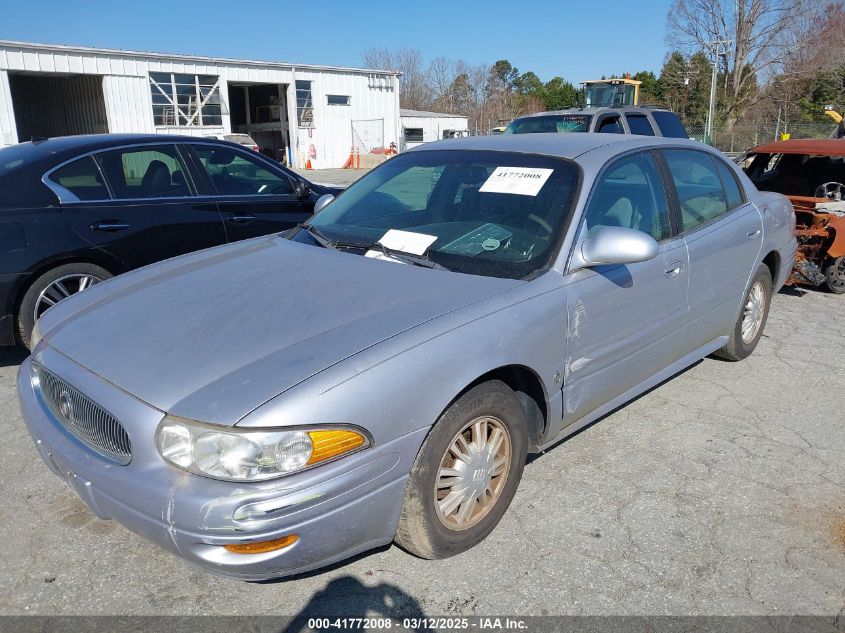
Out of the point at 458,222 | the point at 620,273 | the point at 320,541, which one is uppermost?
the point at 458,222

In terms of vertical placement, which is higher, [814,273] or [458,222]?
[458,222]

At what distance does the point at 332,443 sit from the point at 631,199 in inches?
85.7

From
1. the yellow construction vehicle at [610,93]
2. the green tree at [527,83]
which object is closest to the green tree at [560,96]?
the green tree at [527,83]

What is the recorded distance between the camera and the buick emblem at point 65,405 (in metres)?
2.49

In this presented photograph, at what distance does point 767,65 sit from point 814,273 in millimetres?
53288

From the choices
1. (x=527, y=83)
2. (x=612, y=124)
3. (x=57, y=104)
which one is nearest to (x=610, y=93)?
(x=612, y=124)

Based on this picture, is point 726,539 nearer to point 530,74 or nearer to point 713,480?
point 713,480

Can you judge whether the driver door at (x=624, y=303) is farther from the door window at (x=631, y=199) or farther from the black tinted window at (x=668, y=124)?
Result: the black tinted window at (x=668, y=124)

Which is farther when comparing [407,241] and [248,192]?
[248,192]

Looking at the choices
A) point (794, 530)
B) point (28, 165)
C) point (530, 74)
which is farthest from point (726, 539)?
point (530, 74)

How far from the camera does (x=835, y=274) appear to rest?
22.1ft

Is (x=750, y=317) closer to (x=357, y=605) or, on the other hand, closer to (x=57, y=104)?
(x=357, y=605)

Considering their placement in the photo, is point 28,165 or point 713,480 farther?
point 28,165

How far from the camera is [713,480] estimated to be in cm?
331
